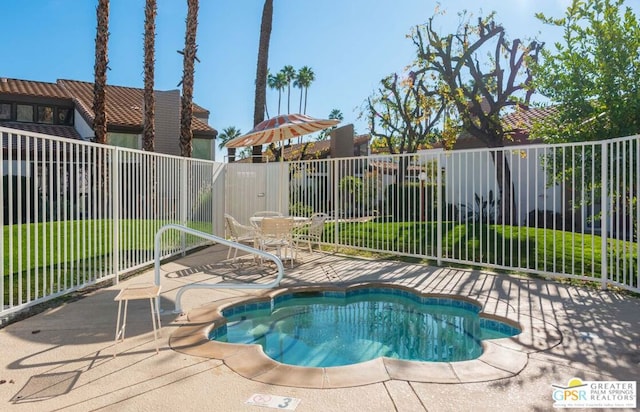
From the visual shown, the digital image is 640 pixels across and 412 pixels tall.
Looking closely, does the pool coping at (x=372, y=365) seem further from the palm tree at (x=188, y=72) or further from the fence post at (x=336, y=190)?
the palm tree at (x=188, y=72)

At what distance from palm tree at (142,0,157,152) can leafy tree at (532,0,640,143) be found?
11.4m

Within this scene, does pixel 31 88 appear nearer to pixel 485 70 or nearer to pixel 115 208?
pixel 115 208

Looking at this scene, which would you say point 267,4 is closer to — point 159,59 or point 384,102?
point 159,59

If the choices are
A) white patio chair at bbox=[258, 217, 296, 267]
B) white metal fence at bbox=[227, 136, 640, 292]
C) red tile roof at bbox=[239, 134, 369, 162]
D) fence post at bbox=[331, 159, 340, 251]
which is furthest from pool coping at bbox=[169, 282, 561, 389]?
red tile roof at bbox=[239, 134, 369, 162]

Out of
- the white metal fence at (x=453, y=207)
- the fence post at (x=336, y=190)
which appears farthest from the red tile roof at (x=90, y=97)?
the fence post at (x=336, y=190)

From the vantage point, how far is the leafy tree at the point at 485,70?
15.2 meters

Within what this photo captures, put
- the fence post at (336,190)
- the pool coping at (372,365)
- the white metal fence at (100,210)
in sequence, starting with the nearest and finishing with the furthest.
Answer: the pool coping at (372,365), the white metal fence at (100,210), the fence post at (336,190)

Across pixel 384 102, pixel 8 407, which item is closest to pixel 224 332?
pixel 8 407

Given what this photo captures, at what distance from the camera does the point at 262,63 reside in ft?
50.1

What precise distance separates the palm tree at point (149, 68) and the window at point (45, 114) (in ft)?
33.8

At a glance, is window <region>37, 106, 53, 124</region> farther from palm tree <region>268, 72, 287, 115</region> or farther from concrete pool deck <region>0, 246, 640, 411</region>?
palm tree <region>268, 72, 287, 115</region>

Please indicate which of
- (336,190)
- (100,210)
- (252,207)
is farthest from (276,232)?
(252,207)

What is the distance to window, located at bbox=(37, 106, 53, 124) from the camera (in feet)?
66.3
